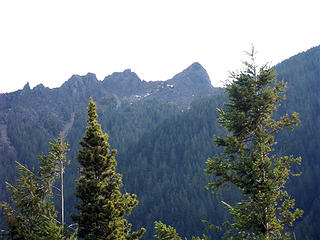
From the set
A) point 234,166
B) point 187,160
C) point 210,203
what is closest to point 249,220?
point 234,166

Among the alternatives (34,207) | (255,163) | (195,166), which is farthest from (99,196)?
(195,166)

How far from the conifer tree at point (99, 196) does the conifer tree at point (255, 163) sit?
16.1 feet

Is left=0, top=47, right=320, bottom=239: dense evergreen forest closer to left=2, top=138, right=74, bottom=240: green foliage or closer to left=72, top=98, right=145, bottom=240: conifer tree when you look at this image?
left=72, top=98, right=145, bottom=240: conifer tree

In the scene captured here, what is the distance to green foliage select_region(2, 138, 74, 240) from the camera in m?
13.3

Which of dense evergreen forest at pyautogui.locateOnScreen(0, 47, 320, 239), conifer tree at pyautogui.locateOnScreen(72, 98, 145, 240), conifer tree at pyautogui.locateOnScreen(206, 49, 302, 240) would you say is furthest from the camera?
dense evergreen forest at pyautogui.locateOnScreen(0, 47, 320, 239)

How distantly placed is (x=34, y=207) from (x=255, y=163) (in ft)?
33.9

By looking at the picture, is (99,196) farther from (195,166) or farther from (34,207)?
(195,166)

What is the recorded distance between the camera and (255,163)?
13.3 m

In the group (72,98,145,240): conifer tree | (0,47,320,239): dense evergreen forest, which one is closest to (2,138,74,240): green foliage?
(72,98,145,240): conifer tree

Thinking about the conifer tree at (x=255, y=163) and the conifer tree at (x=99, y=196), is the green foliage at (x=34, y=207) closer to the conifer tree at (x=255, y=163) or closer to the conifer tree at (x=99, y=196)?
the conifer tree at (x=99, y=196)

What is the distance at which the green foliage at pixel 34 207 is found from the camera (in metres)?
13.3

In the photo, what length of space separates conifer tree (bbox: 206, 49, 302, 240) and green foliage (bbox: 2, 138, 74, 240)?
24.7 ft

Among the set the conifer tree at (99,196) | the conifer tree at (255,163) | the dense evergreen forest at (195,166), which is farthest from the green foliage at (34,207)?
the dense evergreen forest at (195,166)

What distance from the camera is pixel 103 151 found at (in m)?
16.0
